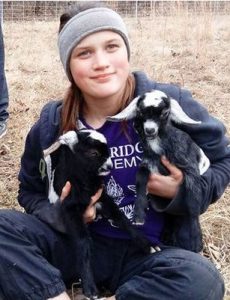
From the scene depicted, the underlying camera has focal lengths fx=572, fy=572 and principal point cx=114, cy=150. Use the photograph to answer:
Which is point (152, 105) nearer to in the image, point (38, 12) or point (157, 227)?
point (157, 227)

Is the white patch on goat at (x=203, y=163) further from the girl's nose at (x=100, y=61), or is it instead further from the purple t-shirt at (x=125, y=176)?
the girl's nose at (x=100, y=61)

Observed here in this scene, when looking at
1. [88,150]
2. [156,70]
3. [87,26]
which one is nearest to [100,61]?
[87,26]

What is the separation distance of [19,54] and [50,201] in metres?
5.36

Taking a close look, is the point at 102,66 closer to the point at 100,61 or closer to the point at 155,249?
the point at 100,61

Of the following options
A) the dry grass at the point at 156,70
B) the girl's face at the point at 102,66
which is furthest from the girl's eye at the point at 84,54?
the dry grass at the point at 156,70

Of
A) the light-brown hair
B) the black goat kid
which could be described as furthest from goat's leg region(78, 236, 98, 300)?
the light-brown hair

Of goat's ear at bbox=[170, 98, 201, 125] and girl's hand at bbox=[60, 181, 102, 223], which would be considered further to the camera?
girl's hand at bbox=[60, 181, 102, 223]

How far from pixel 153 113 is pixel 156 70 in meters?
4.22

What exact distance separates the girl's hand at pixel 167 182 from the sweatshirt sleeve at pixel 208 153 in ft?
0.16

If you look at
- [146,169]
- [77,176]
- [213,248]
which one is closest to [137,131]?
[146,169]

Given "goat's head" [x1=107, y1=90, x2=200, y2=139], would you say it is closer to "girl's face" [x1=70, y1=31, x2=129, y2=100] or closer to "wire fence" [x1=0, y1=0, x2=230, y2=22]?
"girl's face" [x1=70, y1=31, x2=129, y2=100]

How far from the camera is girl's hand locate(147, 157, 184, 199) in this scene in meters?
2.31

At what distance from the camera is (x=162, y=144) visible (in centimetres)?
227

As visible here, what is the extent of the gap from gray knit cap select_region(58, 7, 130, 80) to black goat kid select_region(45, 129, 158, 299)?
39 centimetres
